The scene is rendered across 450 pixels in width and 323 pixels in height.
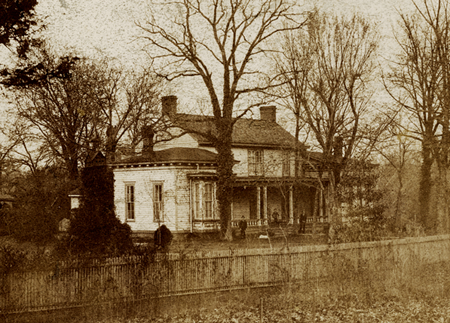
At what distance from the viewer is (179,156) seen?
112 feet

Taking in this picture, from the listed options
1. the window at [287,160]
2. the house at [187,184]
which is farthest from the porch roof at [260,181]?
the window at [287,160]

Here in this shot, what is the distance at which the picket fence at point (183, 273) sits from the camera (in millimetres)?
14031

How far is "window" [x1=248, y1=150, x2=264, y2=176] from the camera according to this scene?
40.4 metres

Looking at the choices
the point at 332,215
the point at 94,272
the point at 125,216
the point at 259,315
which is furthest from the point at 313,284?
the point at 125,216

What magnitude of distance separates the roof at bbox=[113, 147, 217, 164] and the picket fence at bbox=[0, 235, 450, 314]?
16433 mm

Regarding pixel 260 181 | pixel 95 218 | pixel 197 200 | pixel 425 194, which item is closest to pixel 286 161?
pixel 260 181

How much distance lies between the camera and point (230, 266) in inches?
667

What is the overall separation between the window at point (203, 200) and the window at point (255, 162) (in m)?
5.98

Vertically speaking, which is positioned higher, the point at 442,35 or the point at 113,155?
the point at 442,35

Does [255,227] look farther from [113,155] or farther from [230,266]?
[230,266]

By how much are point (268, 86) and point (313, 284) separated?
1565 centimetres

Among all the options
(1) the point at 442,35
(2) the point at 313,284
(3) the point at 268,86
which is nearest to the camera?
(2) the point at 313,284

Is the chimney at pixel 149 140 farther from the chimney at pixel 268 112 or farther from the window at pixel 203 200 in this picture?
the chimney at pixel 268 112

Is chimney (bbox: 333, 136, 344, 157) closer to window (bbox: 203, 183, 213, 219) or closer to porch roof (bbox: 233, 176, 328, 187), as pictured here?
porch roof (bbox: 233, 176, 328, 187)
